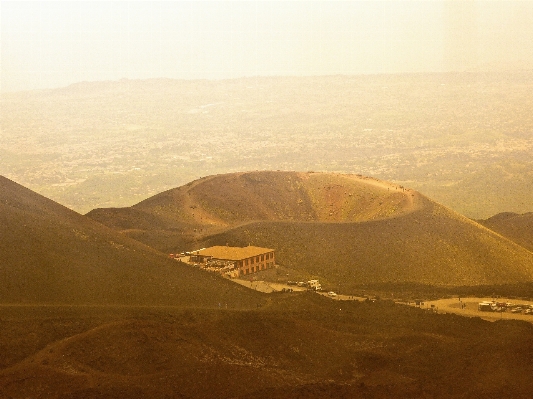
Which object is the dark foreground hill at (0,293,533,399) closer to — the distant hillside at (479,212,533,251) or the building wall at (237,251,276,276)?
the building wall at (237,251,276,276)

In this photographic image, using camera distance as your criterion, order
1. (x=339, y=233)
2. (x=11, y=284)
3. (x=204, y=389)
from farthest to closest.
A: 1. (x=339, y=233)
2. (x=11, y=284)
3. (x=204, y=389)

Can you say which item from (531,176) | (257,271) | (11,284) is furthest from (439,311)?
(531,176)

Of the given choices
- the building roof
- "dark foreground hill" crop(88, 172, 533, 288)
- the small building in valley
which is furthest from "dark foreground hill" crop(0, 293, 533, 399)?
"dark foreground hill" crop(88, 172, 533, 288)

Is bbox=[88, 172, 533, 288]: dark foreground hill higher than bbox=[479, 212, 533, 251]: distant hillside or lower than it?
higher

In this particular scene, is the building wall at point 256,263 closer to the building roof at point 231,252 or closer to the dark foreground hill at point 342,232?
the building roof at point 231,252

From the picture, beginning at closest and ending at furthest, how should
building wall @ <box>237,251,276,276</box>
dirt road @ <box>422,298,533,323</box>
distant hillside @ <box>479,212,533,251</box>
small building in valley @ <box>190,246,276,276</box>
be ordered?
1. dirt road @ <box>422,298,533,323</box>
2. small building in valley @ <box>190,246,276,276</box>
3. building wall @ <box>237,251,276,276</box>
4. distant hillside @ <box>479,212,533,251</box>

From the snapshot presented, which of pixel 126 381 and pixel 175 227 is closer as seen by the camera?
pixel 126 381

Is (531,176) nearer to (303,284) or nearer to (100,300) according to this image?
(303,284)
